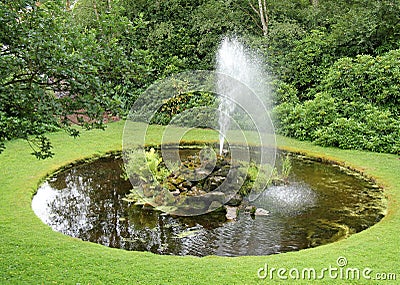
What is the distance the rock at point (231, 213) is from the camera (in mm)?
6793

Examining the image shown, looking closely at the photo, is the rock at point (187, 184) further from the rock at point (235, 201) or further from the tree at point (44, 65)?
the tree at point (44, 65)

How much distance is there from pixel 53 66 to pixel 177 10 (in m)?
Answer: 13.3

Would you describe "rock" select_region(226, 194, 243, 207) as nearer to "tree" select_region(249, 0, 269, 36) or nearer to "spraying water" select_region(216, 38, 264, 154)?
"spraying water" select_region(216, 38, 264, 154)

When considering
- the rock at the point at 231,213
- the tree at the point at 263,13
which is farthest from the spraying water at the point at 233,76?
the rock at the point at 231,213

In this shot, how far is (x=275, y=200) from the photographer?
749 cm

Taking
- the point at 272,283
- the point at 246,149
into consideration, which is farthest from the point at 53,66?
the point at 246,149

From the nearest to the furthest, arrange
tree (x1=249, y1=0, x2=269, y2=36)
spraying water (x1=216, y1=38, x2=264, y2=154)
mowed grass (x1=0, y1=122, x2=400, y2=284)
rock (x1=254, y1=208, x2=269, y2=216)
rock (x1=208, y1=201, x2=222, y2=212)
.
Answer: mowed grass (x1=0, y1=122, x2=400, y2=284) < rock (x1=254, y1=208, x2=269, y2=216) < rock (x1=208, y1=201, x2=222, y2=212) < spraying water (x1=216, y1=38, x2=264, y2=154) < tree (x1=249, y1=0, x2=269, y2=36)

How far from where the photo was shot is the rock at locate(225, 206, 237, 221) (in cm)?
679

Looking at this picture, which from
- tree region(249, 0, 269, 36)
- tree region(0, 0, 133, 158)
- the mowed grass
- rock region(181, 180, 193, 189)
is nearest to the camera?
tree region(0, 0, 133, 158)

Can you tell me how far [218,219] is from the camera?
22.3 feet

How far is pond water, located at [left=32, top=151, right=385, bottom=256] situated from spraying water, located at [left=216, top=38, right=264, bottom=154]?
488 centimetres

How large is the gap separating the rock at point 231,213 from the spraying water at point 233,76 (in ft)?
18.1

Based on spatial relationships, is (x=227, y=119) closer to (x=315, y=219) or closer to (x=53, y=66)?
(x=315, y=219)

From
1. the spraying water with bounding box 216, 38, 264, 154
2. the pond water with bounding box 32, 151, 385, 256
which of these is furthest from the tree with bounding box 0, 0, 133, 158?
the spraying water with bounding box 216, 38, 264, 154
